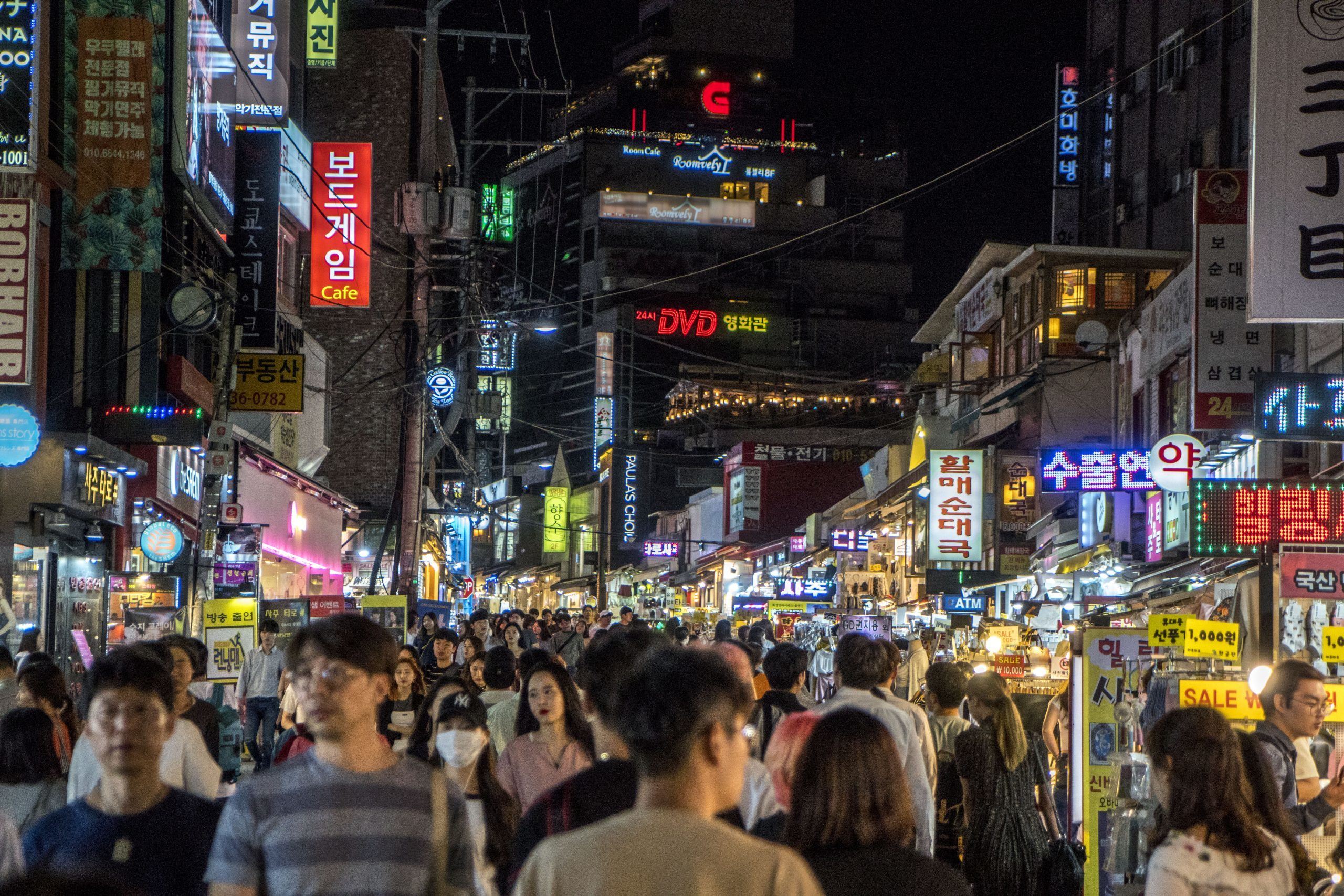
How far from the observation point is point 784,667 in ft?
31.6

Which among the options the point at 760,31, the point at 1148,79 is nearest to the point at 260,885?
the point at 1148,79

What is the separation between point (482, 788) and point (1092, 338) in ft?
96.1

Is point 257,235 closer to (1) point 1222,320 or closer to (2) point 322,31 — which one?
(2) point 322,31

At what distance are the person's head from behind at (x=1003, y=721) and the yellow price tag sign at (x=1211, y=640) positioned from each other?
295 cm

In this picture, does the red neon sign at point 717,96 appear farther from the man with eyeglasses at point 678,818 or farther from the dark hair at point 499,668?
the man with eyeglasses at point 678,818

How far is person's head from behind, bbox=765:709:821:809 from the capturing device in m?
6.18

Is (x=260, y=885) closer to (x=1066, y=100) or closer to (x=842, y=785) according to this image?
(x=842, y=785)

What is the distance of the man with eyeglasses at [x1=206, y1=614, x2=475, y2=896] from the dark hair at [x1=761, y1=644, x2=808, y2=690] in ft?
17.8

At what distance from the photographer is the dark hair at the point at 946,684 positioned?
991 centimetres

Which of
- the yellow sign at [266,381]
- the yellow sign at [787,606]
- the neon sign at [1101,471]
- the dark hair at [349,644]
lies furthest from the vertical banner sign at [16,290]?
the yellow sign at [787,606]

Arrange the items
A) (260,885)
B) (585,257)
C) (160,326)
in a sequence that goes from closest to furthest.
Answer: (260,885), (160,326), (585,257)

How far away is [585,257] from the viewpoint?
100125mm

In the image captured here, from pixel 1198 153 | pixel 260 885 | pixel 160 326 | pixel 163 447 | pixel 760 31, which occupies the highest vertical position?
pixel 760 31

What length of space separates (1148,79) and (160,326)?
982 inches
